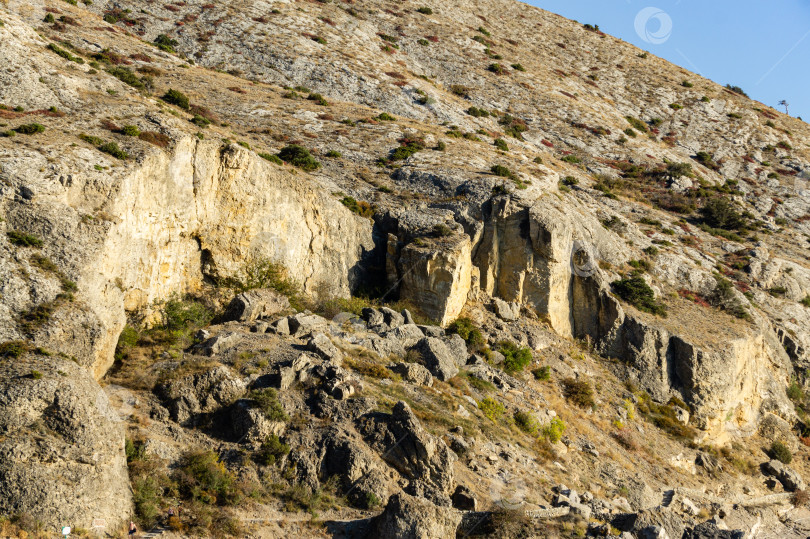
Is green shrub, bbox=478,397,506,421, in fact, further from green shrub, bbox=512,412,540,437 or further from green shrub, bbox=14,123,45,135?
green shrub, bbox=14,123,45,135

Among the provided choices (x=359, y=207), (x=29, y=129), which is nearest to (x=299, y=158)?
(x=359, y=207)

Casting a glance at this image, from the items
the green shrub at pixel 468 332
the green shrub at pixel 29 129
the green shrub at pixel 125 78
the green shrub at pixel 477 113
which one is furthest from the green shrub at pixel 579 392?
the green shrub at pixel 477 113

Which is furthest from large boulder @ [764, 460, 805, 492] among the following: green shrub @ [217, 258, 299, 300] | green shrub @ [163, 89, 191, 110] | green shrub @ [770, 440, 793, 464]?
green shrub @ [163, 89, 191, 110]

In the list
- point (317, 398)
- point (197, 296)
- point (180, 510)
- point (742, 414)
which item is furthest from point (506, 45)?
point (180, 510)

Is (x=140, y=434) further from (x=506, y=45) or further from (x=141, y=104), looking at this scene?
(x=506, y=45)

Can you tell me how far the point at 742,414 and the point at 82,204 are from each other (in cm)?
3536

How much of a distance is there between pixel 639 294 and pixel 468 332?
37.7 ft

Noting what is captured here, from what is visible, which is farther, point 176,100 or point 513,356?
point 176,100

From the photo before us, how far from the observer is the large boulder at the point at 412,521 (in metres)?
16.1

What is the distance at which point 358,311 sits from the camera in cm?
2984

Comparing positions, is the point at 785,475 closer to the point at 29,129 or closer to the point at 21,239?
the point at 21,239

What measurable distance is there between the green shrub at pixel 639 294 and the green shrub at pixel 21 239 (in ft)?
97.4

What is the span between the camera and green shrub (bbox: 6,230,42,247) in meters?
19.5

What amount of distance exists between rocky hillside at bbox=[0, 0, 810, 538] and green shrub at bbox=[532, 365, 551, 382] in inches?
12.0
